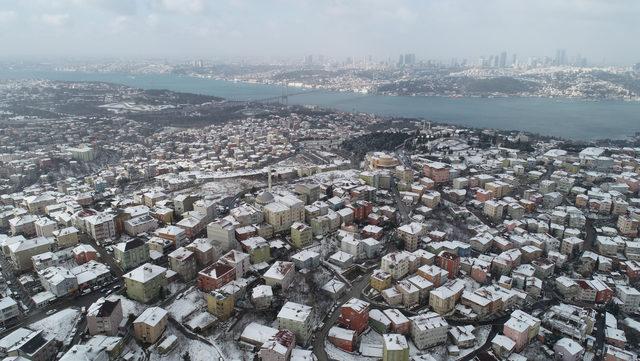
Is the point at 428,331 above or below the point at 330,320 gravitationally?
above

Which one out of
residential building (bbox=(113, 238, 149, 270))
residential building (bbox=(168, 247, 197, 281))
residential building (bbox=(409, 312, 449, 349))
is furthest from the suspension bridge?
residential building (bbox=(409, 312, 449, 349))

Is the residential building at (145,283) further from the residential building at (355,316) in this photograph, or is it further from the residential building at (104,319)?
the residential building at (355,316)

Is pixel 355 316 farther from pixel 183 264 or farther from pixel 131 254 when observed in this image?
pixel 131 254

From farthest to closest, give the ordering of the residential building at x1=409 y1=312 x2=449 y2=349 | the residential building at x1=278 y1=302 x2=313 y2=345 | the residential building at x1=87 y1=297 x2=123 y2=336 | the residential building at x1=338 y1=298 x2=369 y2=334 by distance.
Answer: the residential building at x1=338 y1=298 x2=369 y2=334 → the residential building at x1=409 y1=312 x2=449 y2=349 → the residential building at x1=278 y1=302 x2=313 y2=345 → the residential building at x1=87 y1=297 x2=123 y2=336

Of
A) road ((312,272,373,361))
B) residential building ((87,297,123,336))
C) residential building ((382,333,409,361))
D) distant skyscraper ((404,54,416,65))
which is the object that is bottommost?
road ((312,272,373,361))

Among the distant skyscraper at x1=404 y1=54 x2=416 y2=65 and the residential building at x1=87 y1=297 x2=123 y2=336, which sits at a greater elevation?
the distant skyscraper at x1=404 y1=54 x2=416 y2=65

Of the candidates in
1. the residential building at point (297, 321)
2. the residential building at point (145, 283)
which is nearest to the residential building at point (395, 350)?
the residential building at point (297, 321)

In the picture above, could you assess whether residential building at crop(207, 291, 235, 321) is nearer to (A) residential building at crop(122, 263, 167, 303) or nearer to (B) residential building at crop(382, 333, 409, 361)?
(A) residential building at crop(122, 263, 167, 303)

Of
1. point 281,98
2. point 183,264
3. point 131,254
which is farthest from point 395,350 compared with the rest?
point 281,98

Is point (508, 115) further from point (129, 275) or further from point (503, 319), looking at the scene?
point (129, 275)
